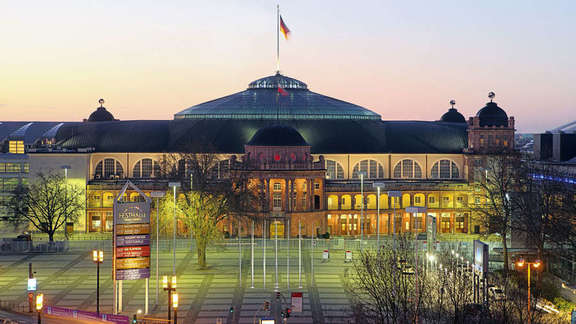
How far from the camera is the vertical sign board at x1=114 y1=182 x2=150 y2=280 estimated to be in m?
76.4

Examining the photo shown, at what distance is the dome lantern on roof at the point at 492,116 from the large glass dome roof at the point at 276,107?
2205cm

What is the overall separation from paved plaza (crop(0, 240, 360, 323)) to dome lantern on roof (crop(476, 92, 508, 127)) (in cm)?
4620

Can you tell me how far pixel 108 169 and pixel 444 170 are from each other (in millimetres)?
60561

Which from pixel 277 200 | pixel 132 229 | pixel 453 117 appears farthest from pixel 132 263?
pixel 453 117

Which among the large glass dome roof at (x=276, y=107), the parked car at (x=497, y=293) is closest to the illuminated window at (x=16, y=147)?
the large glass dome roof at (x=276, y=107)

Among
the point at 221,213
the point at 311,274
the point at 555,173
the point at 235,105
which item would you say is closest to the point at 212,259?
the point at 221,213

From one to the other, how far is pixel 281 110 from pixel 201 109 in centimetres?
1536

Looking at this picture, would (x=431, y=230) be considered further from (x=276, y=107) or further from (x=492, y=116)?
(x=276, y=107)

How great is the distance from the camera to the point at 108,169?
531 feet

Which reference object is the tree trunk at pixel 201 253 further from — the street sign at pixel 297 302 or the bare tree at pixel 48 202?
the bare tree at pixel 48 202

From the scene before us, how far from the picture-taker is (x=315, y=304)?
8862 cm

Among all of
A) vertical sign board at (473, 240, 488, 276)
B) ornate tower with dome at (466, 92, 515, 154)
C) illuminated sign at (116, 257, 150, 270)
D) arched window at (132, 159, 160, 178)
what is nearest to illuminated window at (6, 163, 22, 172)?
arched window at (132, 159, 160, 178)

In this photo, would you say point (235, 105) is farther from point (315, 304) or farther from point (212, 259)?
point (315, 304)

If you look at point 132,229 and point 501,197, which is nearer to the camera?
point 132,229
